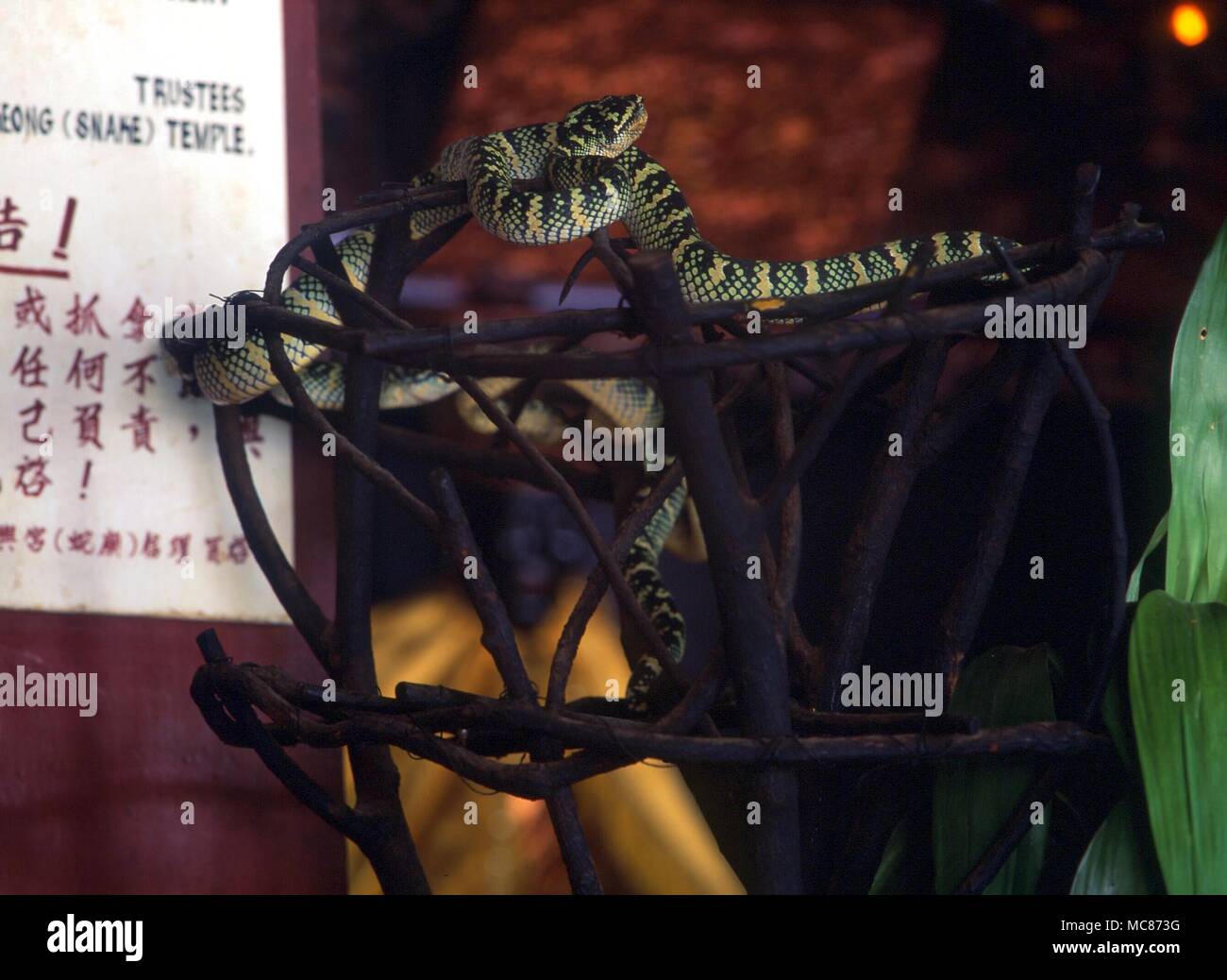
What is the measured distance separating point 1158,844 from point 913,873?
0.24m

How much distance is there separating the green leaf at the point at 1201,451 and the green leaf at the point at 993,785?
0.14 meters

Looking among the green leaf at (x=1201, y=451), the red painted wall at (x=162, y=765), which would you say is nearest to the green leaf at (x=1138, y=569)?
the green leaf at (x=1201, y=451)

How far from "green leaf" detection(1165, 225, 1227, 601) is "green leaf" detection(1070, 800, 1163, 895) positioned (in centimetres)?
18

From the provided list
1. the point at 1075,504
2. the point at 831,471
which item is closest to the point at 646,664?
the point at 831,471

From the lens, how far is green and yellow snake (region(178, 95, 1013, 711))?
1.10m

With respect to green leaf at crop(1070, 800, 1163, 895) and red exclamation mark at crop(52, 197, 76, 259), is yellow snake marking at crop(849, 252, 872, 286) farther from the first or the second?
red exclamation mark at crop(52, 197, 76, 259)

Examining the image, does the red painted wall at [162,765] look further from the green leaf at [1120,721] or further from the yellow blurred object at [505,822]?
the green leaf at [1120,721]

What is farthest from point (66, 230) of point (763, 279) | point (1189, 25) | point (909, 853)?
point (1189, 25)

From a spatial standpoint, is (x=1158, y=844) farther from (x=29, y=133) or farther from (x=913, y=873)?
(x=29, y=133)

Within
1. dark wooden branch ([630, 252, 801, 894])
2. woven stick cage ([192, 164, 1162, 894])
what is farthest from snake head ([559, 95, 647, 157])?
dark wooden branch ([630, 252, 801, 894])

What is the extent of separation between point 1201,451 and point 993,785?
1.01ft

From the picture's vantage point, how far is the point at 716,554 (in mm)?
838

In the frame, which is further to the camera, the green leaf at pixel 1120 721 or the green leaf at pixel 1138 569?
the green leaf at pixel 1138 569

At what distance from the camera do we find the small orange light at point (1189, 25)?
151 centimetres
